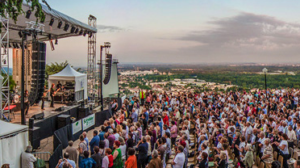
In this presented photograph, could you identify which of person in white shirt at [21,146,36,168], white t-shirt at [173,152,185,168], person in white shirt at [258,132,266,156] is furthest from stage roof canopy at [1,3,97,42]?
person in white shirt at [258,132,266,156]

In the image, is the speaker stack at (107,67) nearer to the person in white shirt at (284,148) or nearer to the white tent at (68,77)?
the white tent at (68,77)

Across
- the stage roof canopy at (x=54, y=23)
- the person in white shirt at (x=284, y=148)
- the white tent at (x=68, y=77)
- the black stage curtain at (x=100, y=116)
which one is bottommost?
the black stage curtain at (x=100, y=116)

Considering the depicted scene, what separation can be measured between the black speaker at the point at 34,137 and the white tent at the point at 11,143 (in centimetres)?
179

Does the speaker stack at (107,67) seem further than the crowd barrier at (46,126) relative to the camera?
Yes

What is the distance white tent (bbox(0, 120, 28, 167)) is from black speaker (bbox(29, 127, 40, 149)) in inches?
70.6

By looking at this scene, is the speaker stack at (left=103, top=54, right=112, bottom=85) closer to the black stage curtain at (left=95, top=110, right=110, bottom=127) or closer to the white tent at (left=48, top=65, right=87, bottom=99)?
the white tent at (left=48, top=65, right=87, bottom=99)

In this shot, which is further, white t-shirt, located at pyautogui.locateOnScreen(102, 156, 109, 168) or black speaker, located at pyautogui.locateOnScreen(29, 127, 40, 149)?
black speaker, located at pyautogui.locateOnScreen(29, 127, 40, 149)

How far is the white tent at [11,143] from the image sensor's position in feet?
19.9

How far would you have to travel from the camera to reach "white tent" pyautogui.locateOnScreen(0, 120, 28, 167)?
6074mm

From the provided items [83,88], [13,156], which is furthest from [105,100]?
[13,156]

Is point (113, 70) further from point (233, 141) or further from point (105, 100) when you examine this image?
point (233, 141)

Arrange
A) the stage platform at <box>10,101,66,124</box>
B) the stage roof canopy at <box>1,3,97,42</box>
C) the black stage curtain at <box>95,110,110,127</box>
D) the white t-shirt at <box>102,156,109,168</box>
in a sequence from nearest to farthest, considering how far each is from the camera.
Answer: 1. the white t-shirt at <box>102,156,109,168</box>
2. the stage platform at <box>10,101,66,124</box>
3. the stage roof canopy at <box>1,3,97,42</box>
4. the black stage curtain at <box>95,110,110,127</box>

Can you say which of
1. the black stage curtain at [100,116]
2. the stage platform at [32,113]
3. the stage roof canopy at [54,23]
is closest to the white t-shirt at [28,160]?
the stage platform at [32,113]

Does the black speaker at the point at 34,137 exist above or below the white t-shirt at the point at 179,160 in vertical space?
below
